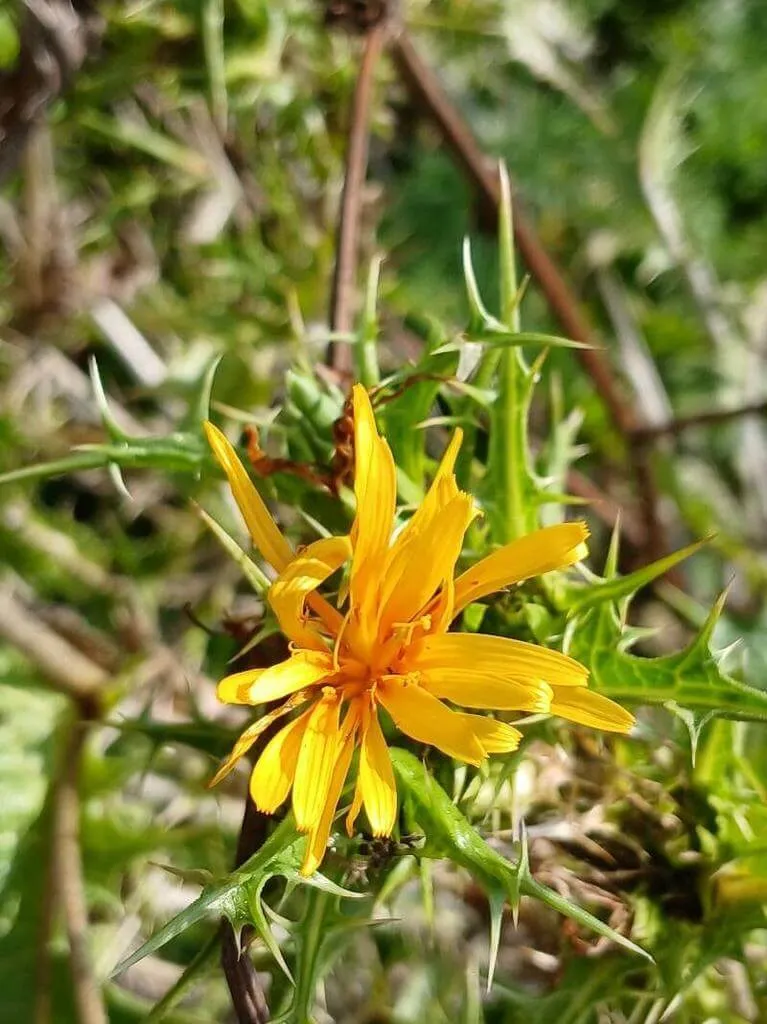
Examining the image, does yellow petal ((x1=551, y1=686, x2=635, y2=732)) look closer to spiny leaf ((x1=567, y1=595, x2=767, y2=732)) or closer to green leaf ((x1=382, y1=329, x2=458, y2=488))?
spiny leaf ((x1=567, y1=595, x2=767, y2=732))

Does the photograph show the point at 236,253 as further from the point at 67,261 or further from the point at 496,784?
the point at 496,784

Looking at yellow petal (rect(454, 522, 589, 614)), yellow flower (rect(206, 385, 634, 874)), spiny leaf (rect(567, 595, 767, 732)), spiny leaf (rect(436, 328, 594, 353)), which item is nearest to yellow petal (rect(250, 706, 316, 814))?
yellow flower (rect(206, 385, 634, 874))

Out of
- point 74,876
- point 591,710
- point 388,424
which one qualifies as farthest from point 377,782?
point 74,876

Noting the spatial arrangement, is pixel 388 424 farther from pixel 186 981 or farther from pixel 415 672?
pixel 186 981

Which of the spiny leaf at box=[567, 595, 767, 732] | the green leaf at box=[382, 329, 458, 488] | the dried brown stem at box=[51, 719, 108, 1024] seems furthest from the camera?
the dried brown stem at box=[51, 719, 108, 1024]

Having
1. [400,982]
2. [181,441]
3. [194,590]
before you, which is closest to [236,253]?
[194,590]

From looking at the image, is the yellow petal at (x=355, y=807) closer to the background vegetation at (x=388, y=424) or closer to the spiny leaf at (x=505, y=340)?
the background vegetation at (x=388, y=424)

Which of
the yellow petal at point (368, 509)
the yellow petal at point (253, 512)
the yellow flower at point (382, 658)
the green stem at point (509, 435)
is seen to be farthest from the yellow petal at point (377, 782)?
the green stem at point (509, 435)
